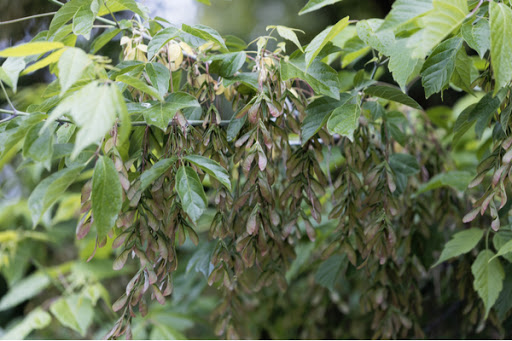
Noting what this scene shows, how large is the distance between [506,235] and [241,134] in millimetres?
544

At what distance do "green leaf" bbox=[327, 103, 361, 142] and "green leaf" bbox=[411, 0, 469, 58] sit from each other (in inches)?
6.5

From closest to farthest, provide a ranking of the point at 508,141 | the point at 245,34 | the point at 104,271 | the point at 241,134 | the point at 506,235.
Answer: the point at 508,141, the point at 241,134, the point at 506,235, the point at 104,271, the point at 245,34

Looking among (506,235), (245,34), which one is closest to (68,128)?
(506,235)

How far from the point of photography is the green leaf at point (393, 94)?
0.72 m

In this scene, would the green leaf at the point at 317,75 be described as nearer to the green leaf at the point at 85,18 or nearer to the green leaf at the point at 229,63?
the green leaf at the point at 229,63

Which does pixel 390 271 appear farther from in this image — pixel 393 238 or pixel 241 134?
pixel 241 134

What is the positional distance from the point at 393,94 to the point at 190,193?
1.24 ft

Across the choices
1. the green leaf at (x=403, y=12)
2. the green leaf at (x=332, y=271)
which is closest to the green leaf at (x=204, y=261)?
the green leaf at (x=332, y=271)

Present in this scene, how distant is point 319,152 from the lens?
30.7 inches

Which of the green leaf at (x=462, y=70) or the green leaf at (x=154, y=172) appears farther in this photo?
the green leaf at (x=462, y=70)

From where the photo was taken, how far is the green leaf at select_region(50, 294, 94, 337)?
48.4 inches

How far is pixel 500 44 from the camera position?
53 centimetres

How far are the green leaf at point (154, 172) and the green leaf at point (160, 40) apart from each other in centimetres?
16

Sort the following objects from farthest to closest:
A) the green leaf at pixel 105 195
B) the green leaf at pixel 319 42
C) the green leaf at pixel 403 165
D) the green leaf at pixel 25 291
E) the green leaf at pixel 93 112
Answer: the green leaf at pixel 25 291 → the green leaf at pixel 403 165 → the green leaf at pixel 319 42 → the green leaf at pixel 105 195 → the green leaf at pixel 93 112
